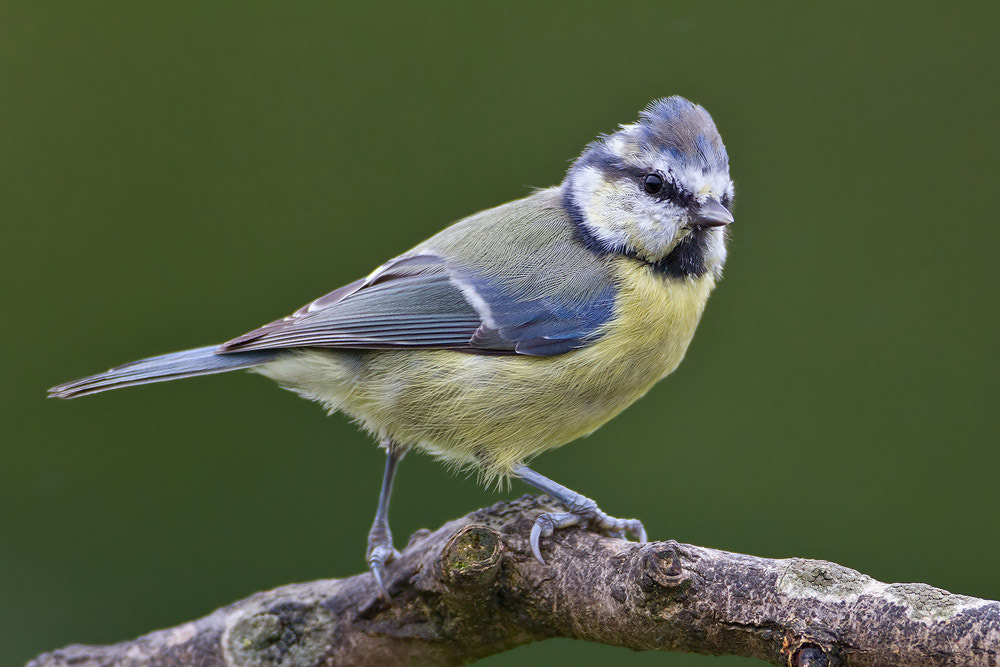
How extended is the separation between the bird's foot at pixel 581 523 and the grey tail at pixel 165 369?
0.82 meters

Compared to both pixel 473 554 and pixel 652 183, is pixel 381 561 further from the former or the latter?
pixel 652 183

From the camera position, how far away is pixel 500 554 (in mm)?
1567

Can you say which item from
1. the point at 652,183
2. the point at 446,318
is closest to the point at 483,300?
the point at 446,318

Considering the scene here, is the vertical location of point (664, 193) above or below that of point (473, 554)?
above

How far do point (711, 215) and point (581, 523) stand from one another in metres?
0.74

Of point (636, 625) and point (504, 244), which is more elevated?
point (504, 244)

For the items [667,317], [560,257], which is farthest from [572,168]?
[667,317]

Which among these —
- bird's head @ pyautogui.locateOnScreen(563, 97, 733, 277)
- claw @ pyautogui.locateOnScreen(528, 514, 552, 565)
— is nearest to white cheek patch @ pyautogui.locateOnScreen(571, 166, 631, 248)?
bird's head @ pyautogui.locateOnScreen(563, 97, 733, 277)

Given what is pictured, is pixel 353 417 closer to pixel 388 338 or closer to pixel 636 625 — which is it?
pixel 388 338

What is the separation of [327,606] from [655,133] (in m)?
1.32

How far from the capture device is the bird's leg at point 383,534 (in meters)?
1.97

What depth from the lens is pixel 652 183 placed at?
6.73ft

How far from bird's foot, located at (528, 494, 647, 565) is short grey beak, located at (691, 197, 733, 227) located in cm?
67

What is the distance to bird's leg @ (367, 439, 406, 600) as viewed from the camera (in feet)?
6.48
